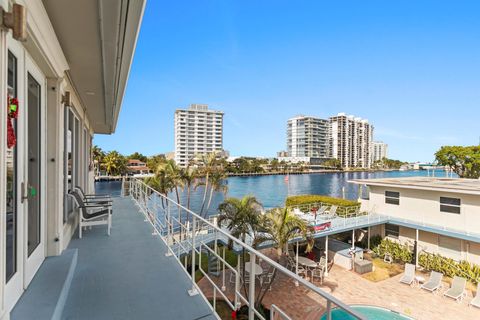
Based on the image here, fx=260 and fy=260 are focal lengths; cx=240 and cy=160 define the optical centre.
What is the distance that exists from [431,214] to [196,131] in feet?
263

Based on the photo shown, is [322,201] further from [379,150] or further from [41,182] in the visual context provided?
[379,150]

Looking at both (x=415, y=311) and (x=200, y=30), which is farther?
(x=200, y=30)

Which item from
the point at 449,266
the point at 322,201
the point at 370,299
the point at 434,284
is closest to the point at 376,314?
the point at 370,299

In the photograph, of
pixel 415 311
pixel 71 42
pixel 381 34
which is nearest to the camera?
pixel 71 42

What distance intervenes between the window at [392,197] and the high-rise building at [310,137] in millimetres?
91063

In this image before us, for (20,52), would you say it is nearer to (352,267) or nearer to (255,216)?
(255,216)

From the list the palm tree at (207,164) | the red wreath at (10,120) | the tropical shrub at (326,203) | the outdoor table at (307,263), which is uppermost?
the red wreath at (10,120)

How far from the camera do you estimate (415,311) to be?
28.2ft

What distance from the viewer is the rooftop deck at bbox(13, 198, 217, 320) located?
204 centimetres

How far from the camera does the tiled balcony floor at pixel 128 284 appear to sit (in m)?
2.05

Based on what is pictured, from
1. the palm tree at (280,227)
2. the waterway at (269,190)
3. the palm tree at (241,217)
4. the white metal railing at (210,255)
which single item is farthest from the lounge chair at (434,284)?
the waterway at (269,190)

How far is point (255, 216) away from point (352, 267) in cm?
613

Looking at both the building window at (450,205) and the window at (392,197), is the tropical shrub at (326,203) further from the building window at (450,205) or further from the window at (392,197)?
the building window at (450,205)

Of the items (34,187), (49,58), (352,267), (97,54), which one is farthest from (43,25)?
(352,267)
